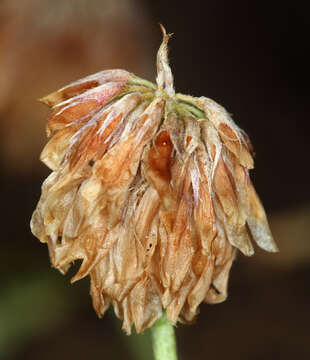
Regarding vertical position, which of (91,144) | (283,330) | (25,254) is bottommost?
(283,330)

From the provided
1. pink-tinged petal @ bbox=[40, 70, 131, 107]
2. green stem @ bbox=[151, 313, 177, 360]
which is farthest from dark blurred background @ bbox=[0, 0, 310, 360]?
pink-tinged petal @ bbox=[40, 70, 131, 107]

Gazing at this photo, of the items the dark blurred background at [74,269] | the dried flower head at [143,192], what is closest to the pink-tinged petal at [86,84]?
the dried flower head at [143,192]

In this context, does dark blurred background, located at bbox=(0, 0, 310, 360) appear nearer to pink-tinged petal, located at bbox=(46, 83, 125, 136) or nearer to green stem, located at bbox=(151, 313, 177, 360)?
green stem, located at bbox=(151, 313, 177, 360)

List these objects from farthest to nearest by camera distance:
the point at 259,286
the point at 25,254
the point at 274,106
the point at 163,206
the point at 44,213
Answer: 1. the point at 274,106
2. the point at 259,286
3. the point at 25,254
4. the point at 44,213
5. the point at 163,206

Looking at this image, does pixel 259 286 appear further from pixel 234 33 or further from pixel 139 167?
pixel 139 167

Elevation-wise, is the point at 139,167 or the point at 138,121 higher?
the point at 138,121

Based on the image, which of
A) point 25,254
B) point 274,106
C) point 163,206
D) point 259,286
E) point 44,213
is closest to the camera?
point 163,206

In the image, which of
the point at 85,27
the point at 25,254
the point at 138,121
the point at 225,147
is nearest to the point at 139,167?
the point at 138,121
